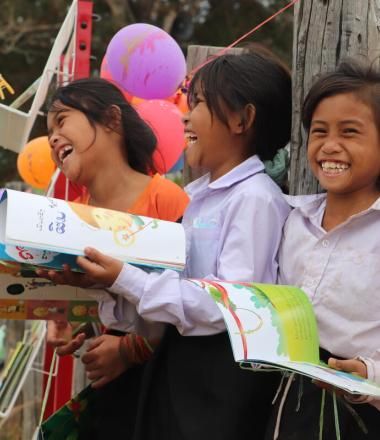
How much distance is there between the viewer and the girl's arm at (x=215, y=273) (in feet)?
7.77

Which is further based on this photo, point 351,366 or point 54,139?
point 54,139

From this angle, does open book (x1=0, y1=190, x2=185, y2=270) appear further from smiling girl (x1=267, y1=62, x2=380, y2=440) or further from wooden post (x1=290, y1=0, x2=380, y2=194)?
wooden post (x1=290, y1=0, x2=380, y2=194)

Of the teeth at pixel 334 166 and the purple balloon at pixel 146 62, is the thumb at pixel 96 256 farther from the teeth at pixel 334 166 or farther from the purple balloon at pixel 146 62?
the purple balloon at pixel 146 62

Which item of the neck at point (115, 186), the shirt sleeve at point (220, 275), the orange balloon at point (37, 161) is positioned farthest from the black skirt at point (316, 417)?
the orange balloon at point (37, 161)

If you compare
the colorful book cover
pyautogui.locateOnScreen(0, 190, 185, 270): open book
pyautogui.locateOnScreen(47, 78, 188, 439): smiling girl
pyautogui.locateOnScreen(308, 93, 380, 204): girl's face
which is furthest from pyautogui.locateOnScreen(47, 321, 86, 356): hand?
pyautogui.locateOnScreen(308, 93, 380, 204): girl's face

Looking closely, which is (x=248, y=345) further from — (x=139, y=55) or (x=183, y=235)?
(x=139, y=55)

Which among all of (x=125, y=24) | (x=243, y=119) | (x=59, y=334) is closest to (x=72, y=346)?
(x=59, y=334)

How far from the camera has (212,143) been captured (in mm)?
2664

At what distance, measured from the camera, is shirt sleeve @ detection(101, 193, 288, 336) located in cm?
237

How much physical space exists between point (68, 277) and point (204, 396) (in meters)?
0.45

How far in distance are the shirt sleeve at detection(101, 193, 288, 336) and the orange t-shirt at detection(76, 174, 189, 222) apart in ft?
1.25

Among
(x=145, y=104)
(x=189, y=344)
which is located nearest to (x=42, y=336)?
(x=145, y=104)

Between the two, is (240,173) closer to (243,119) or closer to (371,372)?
(243,119)

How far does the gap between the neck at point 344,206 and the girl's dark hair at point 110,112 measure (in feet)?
2.71
